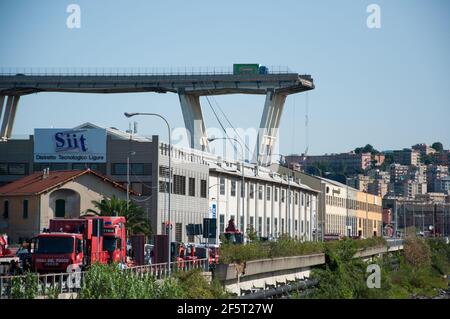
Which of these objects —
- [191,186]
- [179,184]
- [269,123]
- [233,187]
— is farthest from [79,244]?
[269,123]

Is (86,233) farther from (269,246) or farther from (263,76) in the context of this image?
(263,76)

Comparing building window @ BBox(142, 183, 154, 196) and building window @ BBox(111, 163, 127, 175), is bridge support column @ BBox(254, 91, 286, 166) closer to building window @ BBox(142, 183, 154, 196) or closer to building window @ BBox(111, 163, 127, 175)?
building window @ BBox(111, 163, 127, 175)

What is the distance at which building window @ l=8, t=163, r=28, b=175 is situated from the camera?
3511 inches

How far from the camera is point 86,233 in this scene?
49.2 meters

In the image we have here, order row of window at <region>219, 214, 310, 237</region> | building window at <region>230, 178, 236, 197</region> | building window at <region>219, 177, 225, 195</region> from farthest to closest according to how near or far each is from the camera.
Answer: building window at <region>230, 178, 236, 197</region>
building window at <region>219, 177, 225, 195</region>
row of window at <region>219, 214, 310, 237</region>

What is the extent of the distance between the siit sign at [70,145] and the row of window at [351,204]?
5966cm

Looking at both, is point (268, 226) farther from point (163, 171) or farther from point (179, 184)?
point (163, 171)

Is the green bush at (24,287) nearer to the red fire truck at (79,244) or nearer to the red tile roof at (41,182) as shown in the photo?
the red fire truck at (79,244)

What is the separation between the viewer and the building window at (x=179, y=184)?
88.2 m

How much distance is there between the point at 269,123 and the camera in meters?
130

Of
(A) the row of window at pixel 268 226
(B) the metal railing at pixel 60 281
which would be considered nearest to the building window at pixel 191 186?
(A) the row of window at pixel 268 226

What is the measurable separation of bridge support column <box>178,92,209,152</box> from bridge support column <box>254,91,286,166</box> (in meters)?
6.60

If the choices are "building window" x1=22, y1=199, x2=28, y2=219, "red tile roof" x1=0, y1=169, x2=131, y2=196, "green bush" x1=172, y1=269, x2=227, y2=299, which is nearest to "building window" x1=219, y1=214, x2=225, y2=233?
"red tile roof" x1=0, y1=169, x2=131, y2=196
